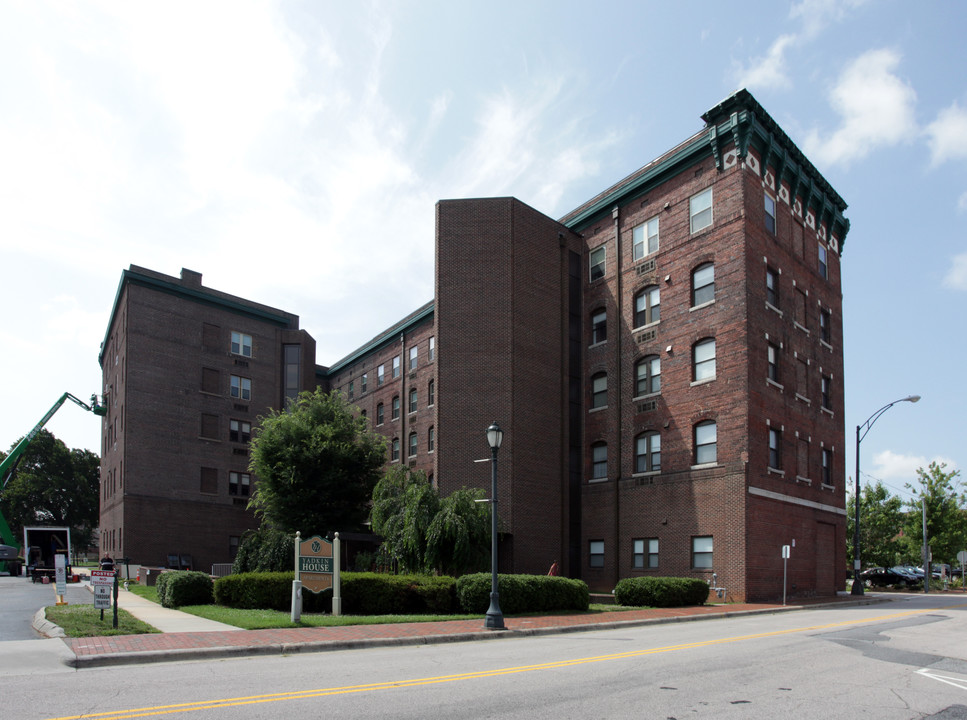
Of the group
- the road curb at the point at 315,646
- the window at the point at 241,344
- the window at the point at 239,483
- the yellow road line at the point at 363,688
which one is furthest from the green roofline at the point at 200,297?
the yellow road line at the point at 363,688

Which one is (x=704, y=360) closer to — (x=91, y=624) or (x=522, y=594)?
(x=522, y=594)

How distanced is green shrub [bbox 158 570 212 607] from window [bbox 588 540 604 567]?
18.1 meters

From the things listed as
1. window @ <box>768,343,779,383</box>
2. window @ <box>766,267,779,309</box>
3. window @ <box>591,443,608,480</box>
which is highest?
window @ <box>766,267,779,309</box>

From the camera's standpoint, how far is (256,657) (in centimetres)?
1320

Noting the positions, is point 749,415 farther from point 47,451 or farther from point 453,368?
point 47,451

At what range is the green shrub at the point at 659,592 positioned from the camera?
85.4 ft

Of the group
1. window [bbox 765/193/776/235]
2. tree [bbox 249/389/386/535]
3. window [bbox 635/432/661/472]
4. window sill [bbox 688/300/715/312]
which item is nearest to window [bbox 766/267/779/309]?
window [bbox 765/193/776/235]

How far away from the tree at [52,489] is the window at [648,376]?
70442mm

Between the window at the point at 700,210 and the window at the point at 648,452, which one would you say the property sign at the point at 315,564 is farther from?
the window at the point at 700,210

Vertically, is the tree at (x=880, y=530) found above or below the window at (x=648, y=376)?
below

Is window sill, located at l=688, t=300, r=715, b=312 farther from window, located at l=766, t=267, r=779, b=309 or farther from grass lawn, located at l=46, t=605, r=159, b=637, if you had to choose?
grass lawn, located at l=46, t=605, r=159, b=637

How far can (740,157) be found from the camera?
1256 inches

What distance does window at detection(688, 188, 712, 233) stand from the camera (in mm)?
33219

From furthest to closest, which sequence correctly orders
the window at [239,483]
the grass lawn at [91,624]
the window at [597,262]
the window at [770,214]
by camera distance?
the window at [239,483], the window at [597,262], the window at [770,214], the grass lawn at [91,624]
